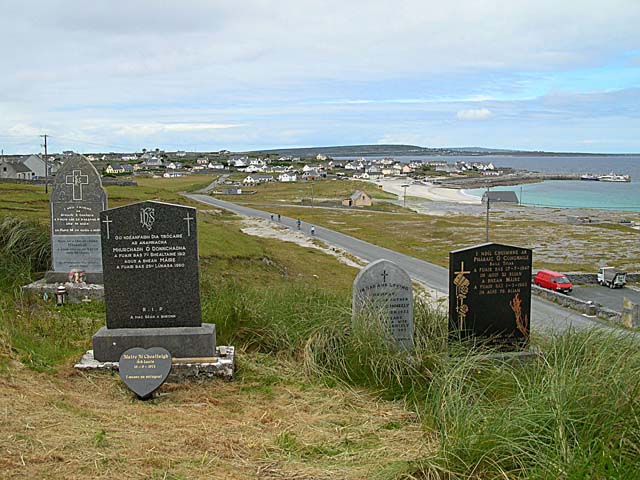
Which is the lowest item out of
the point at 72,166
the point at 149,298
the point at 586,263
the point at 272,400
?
the point at 586,263

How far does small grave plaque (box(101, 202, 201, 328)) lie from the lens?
823 cm

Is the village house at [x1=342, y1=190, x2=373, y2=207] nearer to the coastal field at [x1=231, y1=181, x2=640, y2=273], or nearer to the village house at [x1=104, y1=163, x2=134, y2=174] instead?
the coastal field at [x1=231, y1=181, x2=640, y2=273]

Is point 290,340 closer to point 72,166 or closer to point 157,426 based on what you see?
point 157,426

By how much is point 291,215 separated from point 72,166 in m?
59.4

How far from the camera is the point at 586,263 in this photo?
4328 centimetres

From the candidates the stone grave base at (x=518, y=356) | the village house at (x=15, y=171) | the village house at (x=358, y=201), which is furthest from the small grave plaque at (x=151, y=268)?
the village house at (x=15, y=171)

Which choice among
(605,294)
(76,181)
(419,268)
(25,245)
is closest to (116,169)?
(419,268)

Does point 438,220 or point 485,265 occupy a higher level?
point 485,265

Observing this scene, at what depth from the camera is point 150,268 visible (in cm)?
829

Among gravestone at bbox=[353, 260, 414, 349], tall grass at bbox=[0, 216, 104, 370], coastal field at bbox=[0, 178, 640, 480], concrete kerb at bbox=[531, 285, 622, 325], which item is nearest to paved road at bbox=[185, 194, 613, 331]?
concrete kerb at bbox=[531, 285, 622, 325]

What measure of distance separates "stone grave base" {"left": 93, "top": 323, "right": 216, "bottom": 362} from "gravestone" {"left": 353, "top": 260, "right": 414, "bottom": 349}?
2.09m

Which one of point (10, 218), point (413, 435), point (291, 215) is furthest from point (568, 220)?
point (413, 435)

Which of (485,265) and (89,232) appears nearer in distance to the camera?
(485,265)

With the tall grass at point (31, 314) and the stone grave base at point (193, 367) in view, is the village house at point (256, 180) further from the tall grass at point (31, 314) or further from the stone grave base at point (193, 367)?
the stone grave base at point (193, 367)
